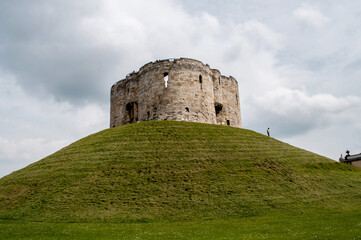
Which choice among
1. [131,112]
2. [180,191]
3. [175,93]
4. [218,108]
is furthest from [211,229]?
[131,112]

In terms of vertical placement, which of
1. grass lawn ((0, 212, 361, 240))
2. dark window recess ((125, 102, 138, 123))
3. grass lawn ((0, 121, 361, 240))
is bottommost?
grass lawn ((0, 212, 361, 240))

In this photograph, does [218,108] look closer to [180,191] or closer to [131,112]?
[131,112]

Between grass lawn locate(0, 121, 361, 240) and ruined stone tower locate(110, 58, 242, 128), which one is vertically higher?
ruined stone tower locate(110, 58, 242, 128)

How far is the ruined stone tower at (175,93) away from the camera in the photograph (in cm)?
3375

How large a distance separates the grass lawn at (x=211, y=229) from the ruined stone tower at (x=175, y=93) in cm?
1955

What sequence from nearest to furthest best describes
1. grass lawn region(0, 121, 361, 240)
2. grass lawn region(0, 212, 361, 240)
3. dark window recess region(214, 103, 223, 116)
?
grass lawn region(0, 212, 361, 240) → grass lawn region(0, 121, 361, 240) → dark window recess region(214, 103, 223, 116)

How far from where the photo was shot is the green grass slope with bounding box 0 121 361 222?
16.6m

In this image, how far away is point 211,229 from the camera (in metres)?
13.0

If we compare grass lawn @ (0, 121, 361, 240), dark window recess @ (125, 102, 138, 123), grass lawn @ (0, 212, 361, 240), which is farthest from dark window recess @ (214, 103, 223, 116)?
grass lawn @ (0, 212, 361, 240)

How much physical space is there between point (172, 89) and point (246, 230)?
23367mm

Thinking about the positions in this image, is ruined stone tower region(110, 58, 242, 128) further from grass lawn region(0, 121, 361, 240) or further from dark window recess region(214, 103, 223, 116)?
grass lawn region(0, 121, 361, 240)

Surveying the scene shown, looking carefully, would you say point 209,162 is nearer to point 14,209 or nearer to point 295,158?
point 295,158

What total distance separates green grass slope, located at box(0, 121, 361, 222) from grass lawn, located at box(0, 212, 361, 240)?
4.01ft

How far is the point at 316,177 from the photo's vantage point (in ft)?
72.9
